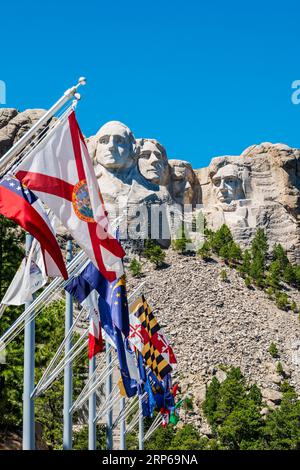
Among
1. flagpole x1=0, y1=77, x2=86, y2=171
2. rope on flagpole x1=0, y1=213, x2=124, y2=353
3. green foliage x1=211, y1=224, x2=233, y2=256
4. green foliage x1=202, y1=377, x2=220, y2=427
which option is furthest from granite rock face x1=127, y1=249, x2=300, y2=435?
flagpole x1=0, y1=77, x2=86, y2=171

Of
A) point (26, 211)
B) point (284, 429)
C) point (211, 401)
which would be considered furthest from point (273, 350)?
point (26, 211)

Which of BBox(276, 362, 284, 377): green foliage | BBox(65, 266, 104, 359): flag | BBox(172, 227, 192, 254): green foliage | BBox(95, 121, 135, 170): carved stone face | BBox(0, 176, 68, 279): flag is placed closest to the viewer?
BBox(0, 176, 68, 279): flag

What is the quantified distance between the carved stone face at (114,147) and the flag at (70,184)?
239 ft

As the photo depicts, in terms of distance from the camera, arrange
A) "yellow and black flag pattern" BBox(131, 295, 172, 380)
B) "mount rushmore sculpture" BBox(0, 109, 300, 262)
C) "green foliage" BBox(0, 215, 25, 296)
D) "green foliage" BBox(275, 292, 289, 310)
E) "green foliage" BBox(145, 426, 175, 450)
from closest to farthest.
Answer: "yellow and black flag pattern" BBox(131, 295, 172, 380), "green foliage" BBox(0, 215, 25, 296), "green foliage" BBox(145, 426, 175, 450), "green foliage" BBox(275, 292, 289, 310), "mount rushmore sculpture" BBox(0, 109, 300, 262)

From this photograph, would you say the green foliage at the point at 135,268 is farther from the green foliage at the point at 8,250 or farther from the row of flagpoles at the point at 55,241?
the row of flagpoles at the point at 55,241

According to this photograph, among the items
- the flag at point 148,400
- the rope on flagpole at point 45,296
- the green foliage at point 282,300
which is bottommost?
the flag at point 148,400

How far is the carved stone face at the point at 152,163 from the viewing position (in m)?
94.0

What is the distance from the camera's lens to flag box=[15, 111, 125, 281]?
605 inches

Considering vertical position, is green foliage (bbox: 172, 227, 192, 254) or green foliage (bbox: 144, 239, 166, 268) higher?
green foliage (bbox: 172, 227, 192, 254)

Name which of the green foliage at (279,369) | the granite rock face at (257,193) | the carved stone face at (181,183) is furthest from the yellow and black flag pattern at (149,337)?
the carved stone face at (181,183)

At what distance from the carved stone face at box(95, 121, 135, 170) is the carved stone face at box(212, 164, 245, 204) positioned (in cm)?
1127

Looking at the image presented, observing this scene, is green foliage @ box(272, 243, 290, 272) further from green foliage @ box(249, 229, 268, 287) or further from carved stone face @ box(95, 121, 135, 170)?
carved stone face @ box(95, 121, 135, 170)
